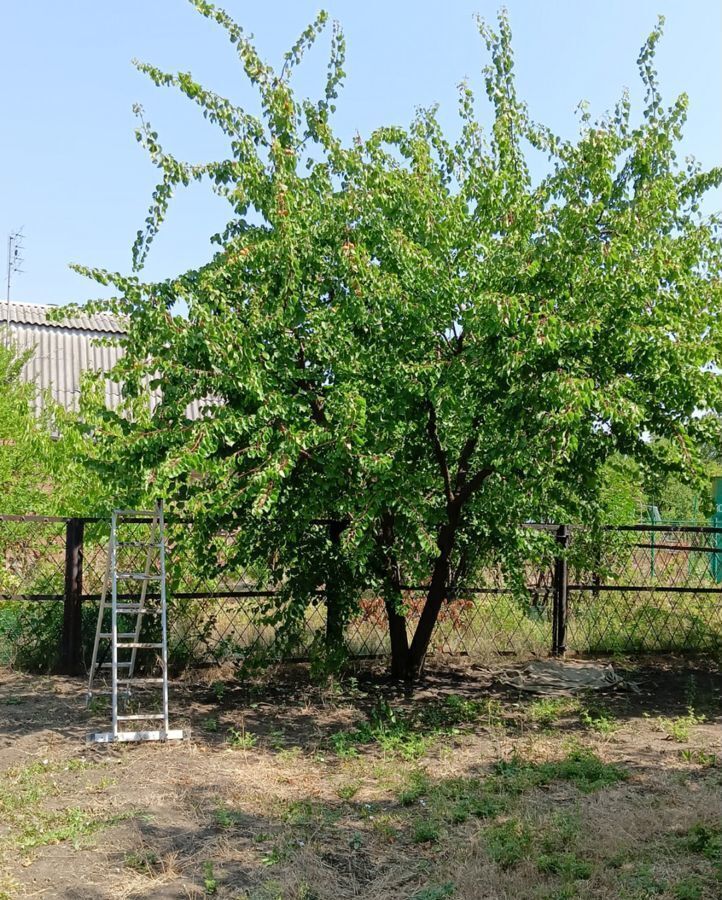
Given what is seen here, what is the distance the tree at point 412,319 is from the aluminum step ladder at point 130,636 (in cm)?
66

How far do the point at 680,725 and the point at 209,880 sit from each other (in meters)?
4.30

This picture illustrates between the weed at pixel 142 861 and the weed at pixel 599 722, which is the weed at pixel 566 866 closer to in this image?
the weed at pixel 142 861

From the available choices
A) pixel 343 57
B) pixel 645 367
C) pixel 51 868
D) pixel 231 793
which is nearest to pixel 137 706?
pixel 231 793

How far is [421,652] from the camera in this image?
873cm

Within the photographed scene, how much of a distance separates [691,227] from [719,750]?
3.92 meters

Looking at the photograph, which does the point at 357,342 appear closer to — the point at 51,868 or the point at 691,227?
the point at 691,227

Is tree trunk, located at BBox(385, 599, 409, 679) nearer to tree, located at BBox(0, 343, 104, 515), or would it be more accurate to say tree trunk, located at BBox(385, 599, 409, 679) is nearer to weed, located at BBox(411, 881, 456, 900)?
tree, located at BBox(0, 343, 104, 515)

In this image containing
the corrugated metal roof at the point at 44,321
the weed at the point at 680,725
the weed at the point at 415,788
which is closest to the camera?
the weed at the point at 415,788

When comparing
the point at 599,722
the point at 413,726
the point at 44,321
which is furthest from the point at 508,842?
the point at 44,321

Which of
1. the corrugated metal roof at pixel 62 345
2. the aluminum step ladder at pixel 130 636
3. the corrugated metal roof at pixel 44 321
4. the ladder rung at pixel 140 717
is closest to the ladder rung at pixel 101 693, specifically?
the aluminum step ladder at pixel 130 636

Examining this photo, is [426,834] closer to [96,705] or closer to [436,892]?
[436,892]

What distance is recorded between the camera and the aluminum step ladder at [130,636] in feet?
22.1

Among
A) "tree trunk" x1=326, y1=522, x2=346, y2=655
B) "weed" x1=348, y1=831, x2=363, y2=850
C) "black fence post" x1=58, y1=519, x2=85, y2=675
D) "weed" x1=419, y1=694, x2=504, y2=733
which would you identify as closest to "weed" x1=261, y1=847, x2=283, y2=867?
"weed" x1=348, y1=831, x2=363, y2=850

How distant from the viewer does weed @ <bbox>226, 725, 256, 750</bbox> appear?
661 centimetres
